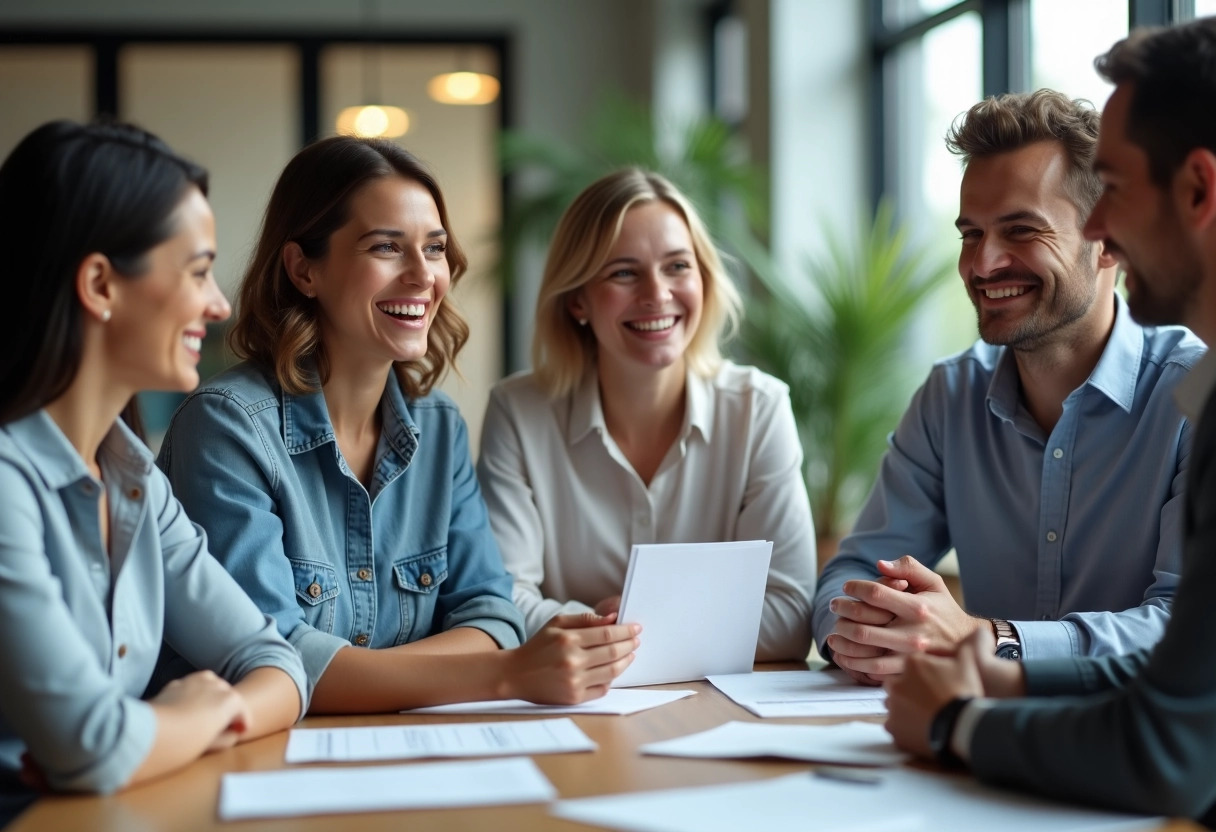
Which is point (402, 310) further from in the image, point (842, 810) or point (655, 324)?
point (842, 810)

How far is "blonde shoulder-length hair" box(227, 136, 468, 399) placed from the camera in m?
2.07

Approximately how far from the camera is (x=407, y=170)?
7.00 ft

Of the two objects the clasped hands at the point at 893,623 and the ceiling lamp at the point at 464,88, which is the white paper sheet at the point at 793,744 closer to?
the clasped hands at the point at 893,623

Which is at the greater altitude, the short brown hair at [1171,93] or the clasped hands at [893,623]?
the short brown hair at [1171,93]

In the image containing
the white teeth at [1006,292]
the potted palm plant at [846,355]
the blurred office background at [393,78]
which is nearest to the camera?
the white teeth at [1006,292]

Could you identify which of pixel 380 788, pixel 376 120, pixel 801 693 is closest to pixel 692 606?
pixel 801 693

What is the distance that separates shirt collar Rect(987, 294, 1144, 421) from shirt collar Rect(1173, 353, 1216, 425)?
21.6 inches

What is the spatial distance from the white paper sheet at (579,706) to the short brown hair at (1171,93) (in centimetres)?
89

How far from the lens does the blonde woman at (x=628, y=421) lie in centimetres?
246

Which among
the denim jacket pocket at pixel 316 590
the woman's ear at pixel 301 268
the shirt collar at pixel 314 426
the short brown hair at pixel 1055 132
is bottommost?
the denim jacket pocket at pixel 316 590

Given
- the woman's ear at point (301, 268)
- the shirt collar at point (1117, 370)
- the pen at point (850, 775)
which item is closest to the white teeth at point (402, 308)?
the woman's ear at point (301, 268)

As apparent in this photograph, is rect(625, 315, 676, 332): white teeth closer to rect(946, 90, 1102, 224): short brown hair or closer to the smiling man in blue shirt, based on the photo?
the smiling man in blue shirt

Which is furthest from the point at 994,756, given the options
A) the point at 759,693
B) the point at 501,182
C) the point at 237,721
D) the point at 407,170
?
the point at 501,182

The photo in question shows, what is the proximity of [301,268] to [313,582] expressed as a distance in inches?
21.1
